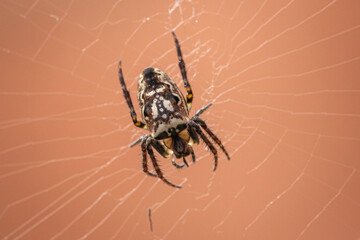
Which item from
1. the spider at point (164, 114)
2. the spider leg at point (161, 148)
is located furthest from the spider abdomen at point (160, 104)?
the spider leg at point (161, 148)

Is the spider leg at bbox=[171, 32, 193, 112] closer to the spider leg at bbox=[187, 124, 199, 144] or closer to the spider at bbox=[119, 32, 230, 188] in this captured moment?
the spider at bbox=[119, 32, 230, 188]

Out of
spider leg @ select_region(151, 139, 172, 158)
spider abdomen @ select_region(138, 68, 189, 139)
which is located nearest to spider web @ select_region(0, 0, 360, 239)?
spider leg @ select_region(151, 139, 172, 158)

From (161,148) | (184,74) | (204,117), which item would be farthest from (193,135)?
(204,117)

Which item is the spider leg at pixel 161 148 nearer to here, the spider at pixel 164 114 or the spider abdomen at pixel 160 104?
the spider at pixel 164 114

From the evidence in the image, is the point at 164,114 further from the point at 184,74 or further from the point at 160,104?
the point at 184,74

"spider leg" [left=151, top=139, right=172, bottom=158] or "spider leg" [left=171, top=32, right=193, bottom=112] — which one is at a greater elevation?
"spider leg" [left=171, top=32, right=193, bottom=112]

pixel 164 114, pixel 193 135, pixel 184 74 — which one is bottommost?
pixel 193 135

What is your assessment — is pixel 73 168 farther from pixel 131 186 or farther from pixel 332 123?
pixel 332 123

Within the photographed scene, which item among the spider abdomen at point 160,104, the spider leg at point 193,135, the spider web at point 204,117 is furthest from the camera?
the spider web at point 204,117
